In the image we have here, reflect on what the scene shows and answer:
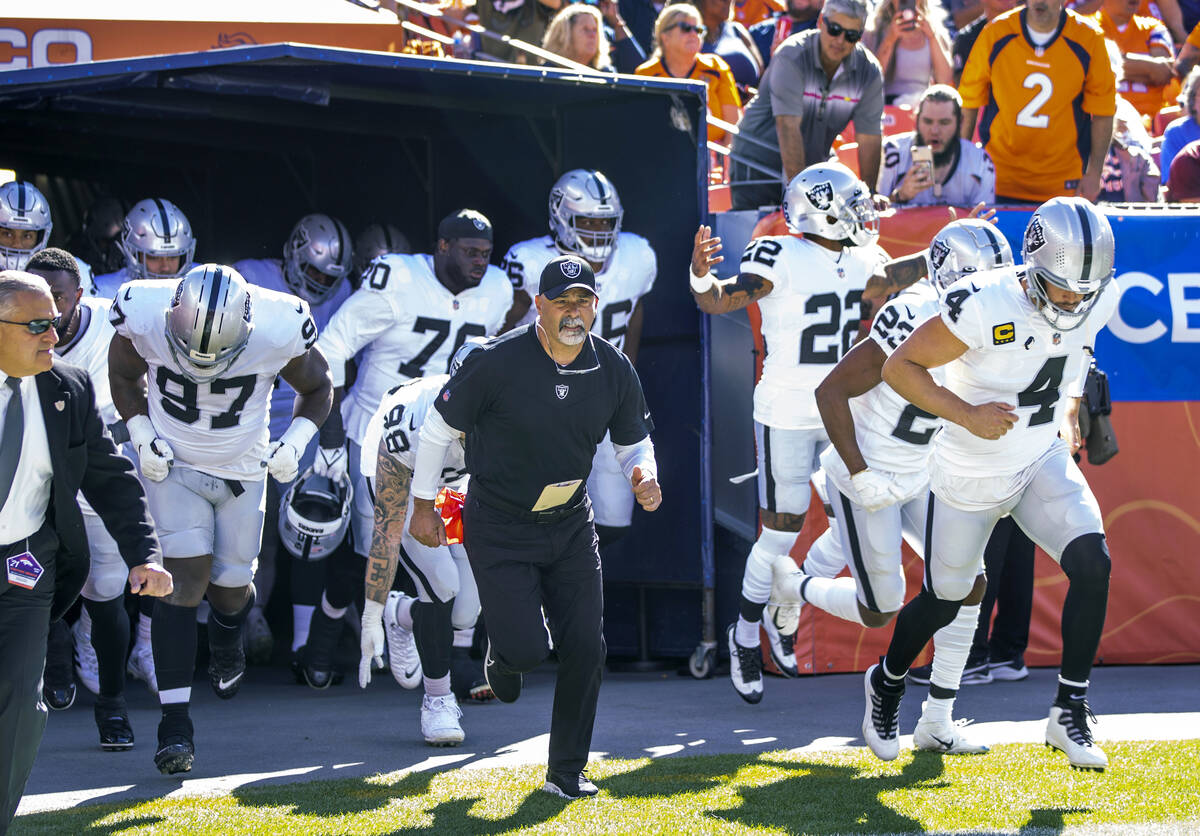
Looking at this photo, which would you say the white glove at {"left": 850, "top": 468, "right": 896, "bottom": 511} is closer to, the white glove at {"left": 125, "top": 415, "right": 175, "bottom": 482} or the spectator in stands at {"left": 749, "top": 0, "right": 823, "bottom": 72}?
the white glove at {"left": 125, "top": 415, "right": 175, "bottom": 482}

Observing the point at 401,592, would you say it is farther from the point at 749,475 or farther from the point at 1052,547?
the point at 1052,547

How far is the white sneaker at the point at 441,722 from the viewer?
232 inches

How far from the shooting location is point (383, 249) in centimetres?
909

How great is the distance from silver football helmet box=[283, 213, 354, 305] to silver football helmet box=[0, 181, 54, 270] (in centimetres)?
152

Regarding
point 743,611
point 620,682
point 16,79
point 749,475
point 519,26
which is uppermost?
point 519,26

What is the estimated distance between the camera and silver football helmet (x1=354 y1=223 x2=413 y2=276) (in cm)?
910

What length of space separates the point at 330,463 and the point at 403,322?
0.78 meters

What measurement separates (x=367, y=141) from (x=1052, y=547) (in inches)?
236

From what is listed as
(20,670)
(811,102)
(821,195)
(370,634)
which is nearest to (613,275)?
(821,195)

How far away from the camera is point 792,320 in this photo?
689 cm

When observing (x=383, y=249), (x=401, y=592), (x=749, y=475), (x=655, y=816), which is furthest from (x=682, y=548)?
(x=655, y=816)

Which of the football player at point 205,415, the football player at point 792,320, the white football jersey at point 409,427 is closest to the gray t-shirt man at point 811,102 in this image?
the football player at point 792,320

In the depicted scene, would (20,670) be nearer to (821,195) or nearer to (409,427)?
(409,427)

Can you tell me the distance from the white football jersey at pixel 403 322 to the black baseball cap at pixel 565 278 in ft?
7.60
